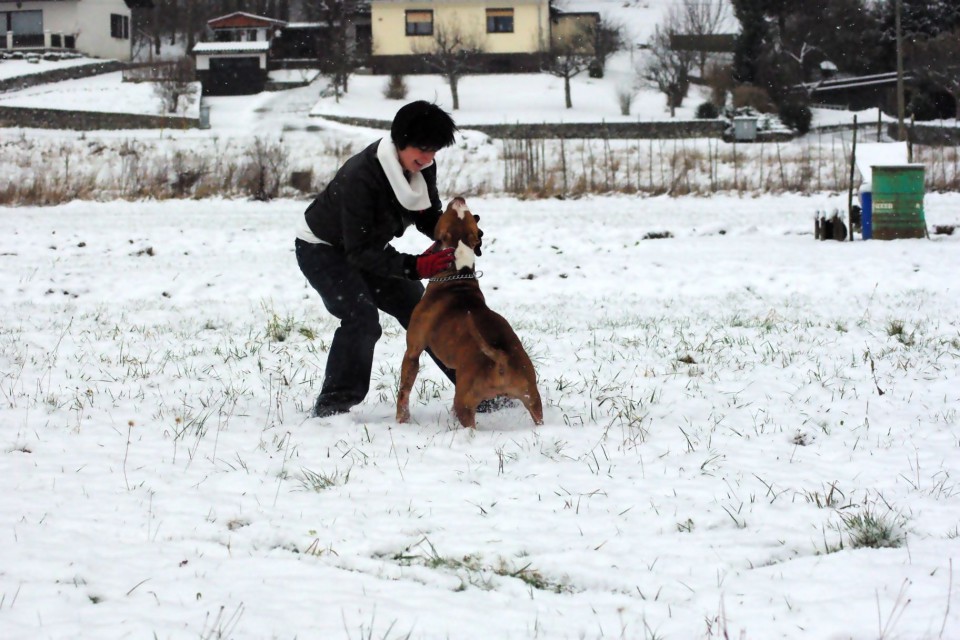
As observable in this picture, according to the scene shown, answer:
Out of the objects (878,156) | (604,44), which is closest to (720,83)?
(604,44)

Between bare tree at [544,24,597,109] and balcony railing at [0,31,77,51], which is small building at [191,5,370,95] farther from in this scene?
bare tree at [544,24,597,109]

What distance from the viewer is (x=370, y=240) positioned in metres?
4.86

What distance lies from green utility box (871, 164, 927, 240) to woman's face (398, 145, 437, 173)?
10.3 metres

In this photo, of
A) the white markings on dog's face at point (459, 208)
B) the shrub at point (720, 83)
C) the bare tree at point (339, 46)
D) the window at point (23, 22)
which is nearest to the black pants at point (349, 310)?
the white markings on dog's face at point (459, 208)

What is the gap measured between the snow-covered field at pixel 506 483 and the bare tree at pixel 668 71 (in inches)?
1652

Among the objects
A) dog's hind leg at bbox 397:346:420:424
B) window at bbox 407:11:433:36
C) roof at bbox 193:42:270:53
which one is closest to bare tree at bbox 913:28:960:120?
window at bbox 407:11:433:36

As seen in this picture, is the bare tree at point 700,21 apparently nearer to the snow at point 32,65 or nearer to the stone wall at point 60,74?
the stone wall at point 60,74

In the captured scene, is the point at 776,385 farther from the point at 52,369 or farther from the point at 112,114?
the point at 112,114

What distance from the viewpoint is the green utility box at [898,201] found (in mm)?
12898

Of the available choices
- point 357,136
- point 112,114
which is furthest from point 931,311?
point 112,114

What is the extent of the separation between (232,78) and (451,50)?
1368 cm

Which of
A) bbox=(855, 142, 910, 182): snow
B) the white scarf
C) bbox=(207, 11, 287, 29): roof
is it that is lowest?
the white scarf

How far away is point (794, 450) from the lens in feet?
13.6

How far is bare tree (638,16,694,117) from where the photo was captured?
48.4m
